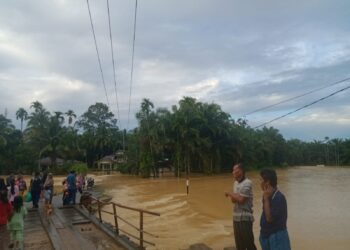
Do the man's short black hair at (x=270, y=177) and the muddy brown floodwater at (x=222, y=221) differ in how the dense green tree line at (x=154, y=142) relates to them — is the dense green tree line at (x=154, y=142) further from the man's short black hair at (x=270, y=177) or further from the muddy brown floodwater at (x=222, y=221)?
the man's short black hair at (x=270, y=177)

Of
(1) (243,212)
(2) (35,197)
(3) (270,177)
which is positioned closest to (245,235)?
(1) (243,212)

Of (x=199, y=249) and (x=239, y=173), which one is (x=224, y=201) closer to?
(x=199, y=249)

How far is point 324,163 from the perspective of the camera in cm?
10500

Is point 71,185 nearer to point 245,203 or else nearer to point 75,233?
point 75,233

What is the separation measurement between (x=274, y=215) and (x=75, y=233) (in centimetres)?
654

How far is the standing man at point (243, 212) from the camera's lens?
16.4 feet

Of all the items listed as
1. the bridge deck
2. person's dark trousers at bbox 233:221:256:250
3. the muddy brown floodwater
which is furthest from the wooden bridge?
person's dark trousers at bbox 233:221:256:250

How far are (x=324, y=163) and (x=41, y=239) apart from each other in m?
105

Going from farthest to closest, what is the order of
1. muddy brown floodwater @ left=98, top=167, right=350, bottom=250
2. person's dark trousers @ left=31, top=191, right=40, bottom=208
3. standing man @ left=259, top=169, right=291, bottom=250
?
person's dark trousers @ left=31, top=191, right=40, bottom=208, muddy brown floodwater @ left=98, top=167, right=350, bottom=250, standing man @ left=259, top=169, right=291, bottom=250

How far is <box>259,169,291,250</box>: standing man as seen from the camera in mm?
4145

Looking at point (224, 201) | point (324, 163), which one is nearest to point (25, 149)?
point (224, 201)

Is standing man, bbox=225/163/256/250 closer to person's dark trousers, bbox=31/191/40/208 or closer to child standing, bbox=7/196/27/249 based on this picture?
child standing, bbox=7/196/27/249

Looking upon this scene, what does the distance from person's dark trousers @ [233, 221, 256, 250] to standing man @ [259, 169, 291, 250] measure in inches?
28.8

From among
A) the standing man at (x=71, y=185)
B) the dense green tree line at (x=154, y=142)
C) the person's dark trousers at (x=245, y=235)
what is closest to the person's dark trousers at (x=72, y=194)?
the standing man at (x=71, y=185)
